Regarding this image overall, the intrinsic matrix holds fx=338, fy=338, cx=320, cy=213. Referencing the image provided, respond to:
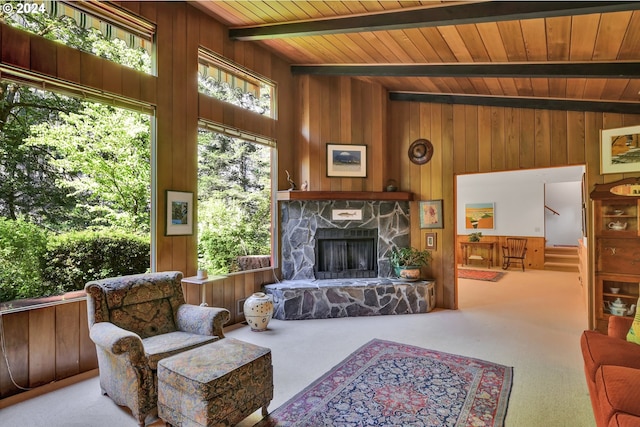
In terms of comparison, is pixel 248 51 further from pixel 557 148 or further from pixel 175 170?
pixel 557 148

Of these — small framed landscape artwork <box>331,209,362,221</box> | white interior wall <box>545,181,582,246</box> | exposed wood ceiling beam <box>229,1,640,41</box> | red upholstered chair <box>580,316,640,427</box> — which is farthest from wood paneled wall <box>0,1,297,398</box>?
white interior wall <box>545,181,582,246</box>

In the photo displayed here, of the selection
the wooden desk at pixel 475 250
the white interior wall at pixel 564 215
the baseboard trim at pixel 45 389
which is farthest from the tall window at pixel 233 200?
the white interior wall at pixel 564 215

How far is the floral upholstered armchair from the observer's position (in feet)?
7.05

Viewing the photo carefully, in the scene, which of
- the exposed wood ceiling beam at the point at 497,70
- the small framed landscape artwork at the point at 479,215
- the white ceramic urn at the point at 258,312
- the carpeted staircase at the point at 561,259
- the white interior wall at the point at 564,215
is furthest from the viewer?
the white interior wall at the point at 564,215

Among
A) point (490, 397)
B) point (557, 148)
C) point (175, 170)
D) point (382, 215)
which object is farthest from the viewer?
point (382, 215)

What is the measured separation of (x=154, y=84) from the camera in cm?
342

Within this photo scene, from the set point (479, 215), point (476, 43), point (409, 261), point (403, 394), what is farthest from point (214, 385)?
point (479, 215)

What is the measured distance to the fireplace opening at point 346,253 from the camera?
16.7 feet

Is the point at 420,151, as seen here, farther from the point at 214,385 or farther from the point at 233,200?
the point at 214,385

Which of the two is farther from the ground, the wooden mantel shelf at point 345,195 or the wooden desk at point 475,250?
the wooden mantel shelf at point 345,195

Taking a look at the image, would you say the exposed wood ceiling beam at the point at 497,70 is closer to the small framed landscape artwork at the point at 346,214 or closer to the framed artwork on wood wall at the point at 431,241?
the small framed landscape artwork at the point at 346,214

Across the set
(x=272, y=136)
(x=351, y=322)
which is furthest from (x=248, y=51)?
(x=351, y=322)

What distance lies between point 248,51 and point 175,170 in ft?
6.54

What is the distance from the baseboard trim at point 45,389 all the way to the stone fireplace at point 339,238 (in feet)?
8.54
